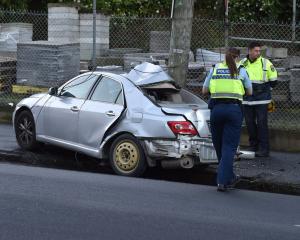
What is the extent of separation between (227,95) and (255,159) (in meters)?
2.75

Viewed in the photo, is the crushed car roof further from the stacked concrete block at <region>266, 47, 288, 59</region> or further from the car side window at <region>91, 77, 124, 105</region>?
the stacked concrete block at <region>266, 47, 288, 59</region>

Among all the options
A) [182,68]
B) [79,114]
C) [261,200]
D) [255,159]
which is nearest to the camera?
[261,200]

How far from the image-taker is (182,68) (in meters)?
12.4

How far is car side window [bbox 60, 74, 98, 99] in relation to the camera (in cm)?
1054

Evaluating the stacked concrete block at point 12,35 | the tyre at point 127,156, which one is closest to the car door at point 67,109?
the tyre at point 127,156

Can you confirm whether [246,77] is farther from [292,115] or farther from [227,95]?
[292,115]

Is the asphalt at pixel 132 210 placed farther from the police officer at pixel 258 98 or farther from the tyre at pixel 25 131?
the police officer at pixel 258 98

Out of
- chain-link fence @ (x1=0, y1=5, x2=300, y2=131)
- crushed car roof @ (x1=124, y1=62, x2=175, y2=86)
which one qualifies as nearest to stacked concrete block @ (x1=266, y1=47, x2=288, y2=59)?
chain-link fence @ (x1=0, y1=5, x2=300, y2=131)

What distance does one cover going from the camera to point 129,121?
976 cm

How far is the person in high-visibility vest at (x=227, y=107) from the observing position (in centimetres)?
888

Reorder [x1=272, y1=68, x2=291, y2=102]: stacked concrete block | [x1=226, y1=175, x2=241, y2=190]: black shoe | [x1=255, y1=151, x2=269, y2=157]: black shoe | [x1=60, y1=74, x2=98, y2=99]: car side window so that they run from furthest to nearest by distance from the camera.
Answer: [x1=272, y1=68, x2=291, y2=102]: stacked concrete block
[x1=255, y1=151, x2=269, y2=157]: black shoe
[x1=60, y1=74, x2=98, y2=99]: car side window
[x1=226, y1=175, x2=241, y2=190]: black shoe

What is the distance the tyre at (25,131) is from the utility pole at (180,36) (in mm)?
2675

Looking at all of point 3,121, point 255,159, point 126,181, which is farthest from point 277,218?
point 3,121

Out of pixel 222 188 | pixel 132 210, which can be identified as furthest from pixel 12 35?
pixel 132 210
